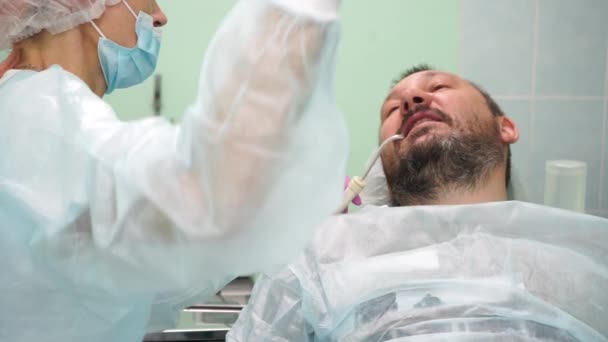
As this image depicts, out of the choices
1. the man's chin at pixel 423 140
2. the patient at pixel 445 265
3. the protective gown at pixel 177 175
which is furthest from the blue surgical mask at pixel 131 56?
the man's chin at pixel 423 140

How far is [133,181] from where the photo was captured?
619 mm

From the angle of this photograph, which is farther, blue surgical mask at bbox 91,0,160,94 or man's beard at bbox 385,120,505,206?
man's beard at bbox 385,120,505,206

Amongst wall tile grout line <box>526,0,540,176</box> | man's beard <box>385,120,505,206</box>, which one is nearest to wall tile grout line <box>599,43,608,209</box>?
wall tile grout line <box>526,0,540,176</box>

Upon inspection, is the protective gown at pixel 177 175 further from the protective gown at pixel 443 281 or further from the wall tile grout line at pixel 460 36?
the wall tile grout line at pixel 460 36

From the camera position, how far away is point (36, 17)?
95 cm

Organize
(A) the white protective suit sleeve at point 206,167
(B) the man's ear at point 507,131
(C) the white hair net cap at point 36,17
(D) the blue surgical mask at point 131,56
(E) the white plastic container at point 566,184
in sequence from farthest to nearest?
(E) the white plastic container at point 566,184
(B) the man's ear at point 507,131
(D) the blue surgical mask at point 131,56
(C) the white hair net cap at point 36,17
(A) the white protective suit sleeve at point 206,167

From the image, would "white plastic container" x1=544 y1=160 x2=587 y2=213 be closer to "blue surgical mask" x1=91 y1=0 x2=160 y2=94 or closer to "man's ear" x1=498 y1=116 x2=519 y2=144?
"man's ear" x1=498 y1=116 x2=519 y2=144

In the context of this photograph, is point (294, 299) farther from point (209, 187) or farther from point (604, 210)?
point (604, 210)

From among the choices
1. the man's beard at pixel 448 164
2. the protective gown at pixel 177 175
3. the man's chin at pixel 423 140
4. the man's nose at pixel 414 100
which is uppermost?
the protective gown at pixel 177 175

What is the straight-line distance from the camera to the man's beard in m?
1.49

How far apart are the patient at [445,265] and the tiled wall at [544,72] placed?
1.98 ft

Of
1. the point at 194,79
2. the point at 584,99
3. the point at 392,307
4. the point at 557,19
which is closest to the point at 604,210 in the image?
the point at 584,99

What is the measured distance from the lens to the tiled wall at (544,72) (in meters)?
2.10

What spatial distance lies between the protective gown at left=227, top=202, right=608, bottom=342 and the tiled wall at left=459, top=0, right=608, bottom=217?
88 cm
